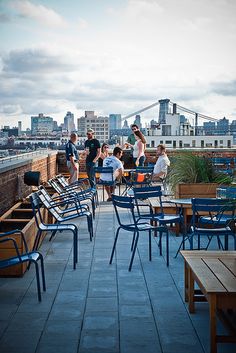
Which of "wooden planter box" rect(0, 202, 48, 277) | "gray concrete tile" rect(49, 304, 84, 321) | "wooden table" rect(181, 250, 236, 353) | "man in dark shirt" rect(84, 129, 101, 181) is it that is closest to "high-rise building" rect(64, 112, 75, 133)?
"man in dark shirt" rect(84, 129, 101, 181)

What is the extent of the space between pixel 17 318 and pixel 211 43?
11.4 m

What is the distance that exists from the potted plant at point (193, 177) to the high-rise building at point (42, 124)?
42.0 feet

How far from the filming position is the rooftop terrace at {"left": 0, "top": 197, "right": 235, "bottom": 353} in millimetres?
3967

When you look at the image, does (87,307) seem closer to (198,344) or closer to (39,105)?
(198,344)

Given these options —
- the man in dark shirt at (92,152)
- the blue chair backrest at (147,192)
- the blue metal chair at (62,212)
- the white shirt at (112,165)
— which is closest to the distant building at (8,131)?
the man in dark shirt at (92,152)

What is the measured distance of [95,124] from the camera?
117 ft

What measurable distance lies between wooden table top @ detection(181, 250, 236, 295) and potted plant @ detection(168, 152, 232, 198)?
3.75 metres

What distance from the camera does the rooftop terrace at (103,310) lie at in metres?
3.97

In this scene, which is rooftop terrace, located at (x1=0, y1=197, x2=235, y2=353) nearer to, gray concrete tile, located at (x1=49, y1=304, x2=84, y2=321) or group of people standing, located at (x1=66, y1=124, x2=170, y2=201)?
gray concrete tile, located at (x1=49, y1=304, x2=84, y2=321)

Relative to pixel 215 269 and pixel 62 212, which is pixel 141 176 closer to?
pixel 62 212

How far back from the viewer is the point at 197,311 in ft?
15.3

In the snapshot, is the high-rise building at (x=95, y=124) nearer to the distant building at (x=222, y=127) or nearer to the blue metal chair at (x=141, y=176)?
the distant building at (x=222, y=127)

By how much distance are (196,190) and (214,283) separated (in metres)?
4.79

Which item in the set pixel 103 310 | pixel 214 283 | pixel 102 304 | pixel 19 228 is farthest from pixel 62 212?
pixel 214 283
